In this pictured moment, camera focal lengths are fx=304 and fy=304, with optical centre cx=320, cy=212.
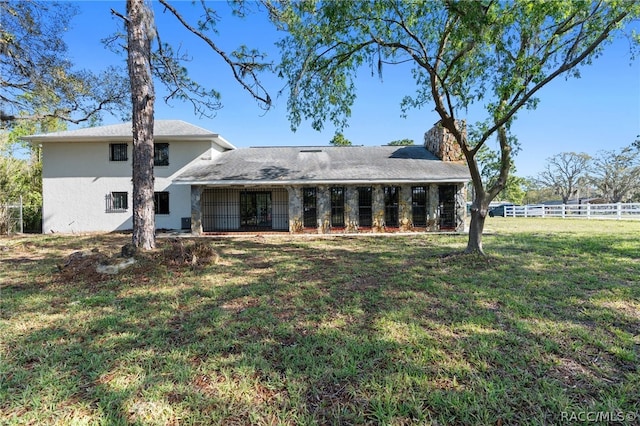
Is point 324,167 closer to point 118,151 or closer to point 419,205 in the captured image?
point 419,205

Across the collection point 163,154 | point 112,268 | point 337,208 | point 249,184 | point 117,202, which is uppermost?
point 163,154

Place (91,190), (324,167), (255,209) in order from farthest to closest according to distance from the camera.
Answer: (255,209) < (91,190) < (324,167)

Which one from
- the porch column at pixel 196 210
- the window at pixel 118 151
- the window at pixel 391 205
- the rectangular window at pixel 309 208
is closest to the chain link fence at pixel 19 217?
the window at pixel 118 151

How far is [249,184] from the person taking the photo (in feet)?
44.4

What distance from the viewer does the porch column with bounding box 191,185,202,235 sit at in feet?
46.2

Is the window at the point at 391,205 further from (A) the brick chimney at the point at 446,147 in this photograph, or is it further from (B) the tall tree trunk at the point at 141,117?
(B) the tall tree trunk at the point at 141,117

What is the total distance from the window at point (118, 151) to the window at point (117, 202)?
5.92 ft

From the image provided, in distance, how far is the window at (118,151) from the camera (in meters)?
15.7

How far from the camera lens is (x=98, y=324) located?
12.4 feet

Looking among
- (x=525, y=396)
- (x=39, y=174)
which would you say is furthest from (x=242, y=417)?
(x=39, y=174)

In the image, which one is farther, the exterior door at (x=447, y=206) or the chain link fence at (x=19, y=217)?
the exterior door at (x=447, y=206)

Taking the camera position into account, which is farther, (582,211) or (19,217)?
(582,211)

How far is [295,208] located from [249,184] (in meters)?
2.33

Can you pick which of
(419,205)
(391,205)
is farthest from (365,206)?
(419,205)
